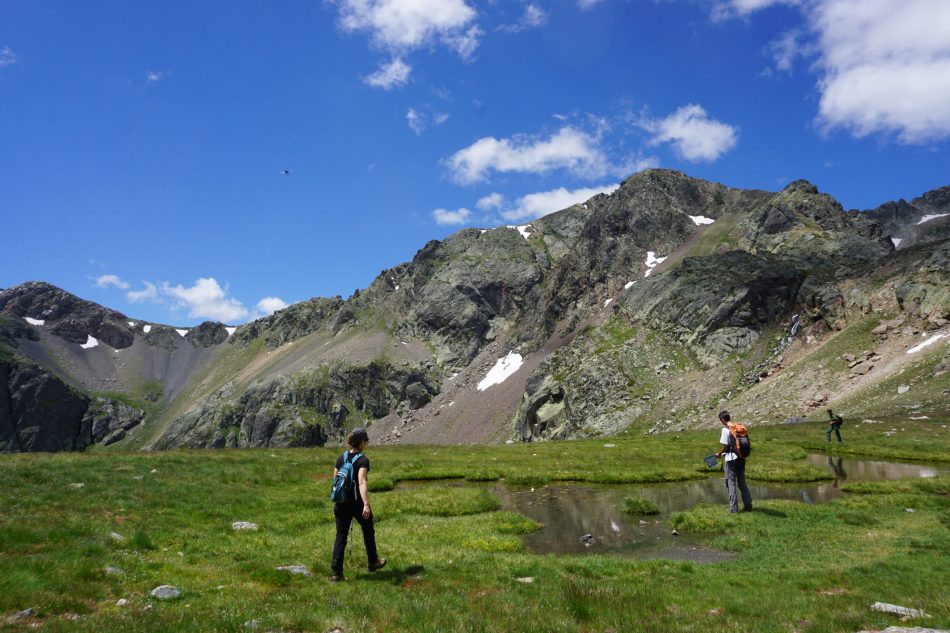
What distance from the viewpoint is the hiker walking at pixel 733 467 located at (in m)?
20.3

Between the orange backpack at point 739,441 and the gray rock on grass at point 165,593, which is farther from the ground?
the orange backpack at point 739,441

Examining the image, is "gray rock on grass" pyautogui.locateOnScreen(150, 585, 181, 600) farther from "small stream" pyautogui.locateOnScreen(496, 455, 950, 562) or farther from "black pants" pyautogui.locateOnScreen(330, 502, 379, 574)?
"small stream" pyautogui.locateOnScreen(496, 455, 950, 562)

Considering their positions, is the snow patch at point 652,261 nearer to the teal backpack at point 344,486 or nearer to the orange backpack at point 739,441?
the orange backpack at point 739,441

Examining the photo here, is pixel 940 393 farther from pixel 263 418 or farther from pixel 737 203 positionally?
pixel 263 418

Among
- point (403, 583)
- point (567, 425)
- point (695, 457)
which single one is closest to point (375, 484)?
point (403, 583)

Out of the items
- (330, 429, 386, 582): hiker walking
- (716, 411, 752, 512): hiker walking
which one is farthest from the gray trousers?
(330, 429, 386, 582): hiker walking

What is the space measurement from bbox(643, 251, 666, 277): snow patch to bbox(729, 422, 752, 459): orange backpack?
150 m

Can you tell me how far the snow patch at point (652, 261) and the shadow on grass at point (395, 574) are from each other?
161480mm

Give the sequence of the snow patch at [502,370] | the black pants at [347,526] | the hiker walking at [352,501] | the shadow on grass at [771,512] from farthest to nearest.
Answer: the snow patch at [502,370]
the shadow on grass at [771,512]
the hiker walking at [352,501]
the black pants at [347,526]

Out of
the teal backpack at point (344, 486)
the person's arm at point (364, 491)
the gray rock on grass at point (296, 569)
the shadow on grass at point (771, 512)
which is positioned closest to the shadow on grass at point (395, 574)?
the person's arm at point (364, 491)

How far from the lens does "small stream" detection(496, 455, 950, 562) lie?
16.7 meters

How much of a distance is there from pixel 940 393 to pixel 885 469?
118ft

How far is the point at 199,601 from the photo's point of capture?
34.7 ft

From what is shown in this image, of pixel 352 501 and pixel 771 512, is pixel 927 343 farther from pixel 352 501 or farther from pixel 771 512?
pixel 352 501
